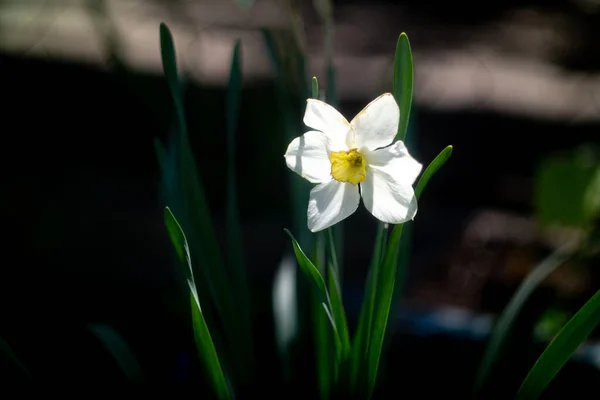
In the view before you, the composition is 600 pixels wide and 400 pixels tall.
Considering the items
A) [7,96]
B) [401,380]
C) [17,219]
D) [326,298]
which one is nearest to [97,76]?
[7,96]

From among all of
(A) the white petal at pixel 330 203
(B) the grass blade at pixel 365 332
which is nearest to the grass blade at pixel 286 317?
(B) the grass blade at pixel 365 332

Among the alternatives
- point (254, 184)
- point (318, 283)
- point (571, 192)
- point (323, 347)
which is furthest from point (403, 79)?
A: point (254, 184)

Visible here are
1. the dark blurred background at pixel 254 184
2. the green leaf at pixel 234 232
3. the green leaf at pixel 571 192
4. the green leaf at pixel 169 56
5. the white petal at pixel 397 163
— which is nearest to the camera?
the white petal at pixel 397 163

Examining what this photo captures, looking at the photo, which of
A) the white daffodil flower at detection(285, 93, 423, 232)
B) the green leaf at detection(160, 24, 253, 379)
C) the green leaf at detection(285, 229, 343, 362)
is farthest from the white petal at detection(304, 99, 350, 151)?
the green leaf at detection(160, 24, 253, 379)

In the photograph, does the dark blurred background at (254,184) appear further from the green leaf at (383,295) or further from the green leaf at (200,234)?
the green leaf at (383,295)

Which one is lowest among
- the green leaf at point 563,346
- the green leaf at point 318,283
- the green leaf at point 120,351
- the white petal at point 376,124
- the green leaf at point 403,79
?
the green leaf at point 120,351

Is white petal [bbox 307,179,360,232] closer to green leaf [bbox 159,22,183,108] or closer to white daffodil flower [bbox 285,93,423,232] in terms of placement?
white daffodil flower [bbox 285,93,423,232]

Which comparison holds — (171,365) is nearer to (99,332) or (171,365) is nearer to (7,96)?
(99,332)
